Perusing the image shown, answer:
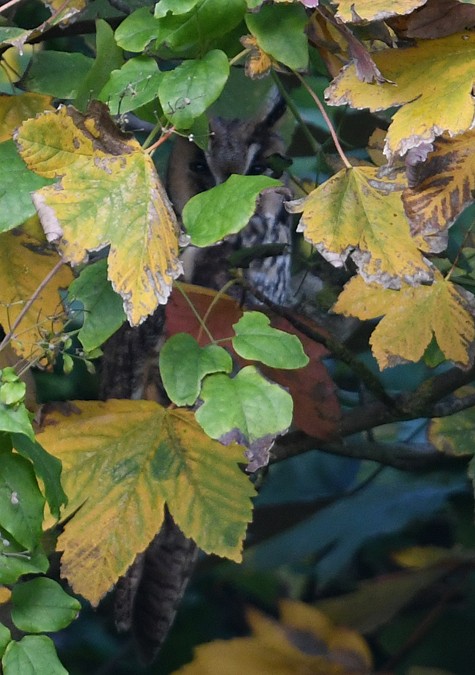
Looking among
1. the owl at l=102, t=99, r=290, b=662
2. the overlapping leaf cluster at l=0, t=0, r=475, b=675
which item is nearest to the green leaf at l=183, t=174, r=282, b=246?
the overlapping leaf cluster at l=0, t=0, r=475, b=675

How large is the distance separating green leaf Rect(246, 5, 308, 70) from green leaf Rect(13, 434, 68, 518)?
0.22m

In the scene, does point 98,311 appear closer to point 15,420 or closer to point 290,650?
point 15,420

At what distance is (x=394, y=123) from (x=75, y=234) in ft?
0.52

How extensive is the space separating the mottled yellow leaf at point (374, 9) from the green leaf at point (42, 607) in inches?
11.9

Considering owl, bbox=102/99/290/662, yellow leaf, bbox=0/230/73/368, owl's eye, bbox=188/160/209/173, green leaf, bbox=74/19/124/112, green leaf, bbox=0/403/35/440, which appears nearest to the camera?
green leaf, bbox=0/403/35/440

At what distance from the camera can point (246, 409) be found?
17.5 inches

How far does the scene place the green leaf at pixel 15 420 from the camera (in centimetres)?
37

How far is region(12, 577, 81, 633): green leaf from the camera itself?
0.43 meters

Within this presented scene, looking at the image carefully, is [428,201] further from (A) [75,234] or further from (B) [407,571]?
(B) [407,571]

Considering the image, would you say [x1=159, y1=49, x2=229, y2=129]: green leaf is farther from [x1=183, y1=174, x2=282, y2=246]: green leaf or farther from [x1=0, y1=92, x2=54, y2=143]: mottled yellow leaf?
[x1=0, y1=92, x2=54, y2=143]: mottled yellow leaf

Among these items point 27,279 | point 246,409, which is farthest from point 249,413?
point 27,279

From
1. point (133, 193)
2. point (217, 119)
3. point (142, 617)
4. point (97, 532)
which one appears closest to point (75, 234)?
point (133, 193)

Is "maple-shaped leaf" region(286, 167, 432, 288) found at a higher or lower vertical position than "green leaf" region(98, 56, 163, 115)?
lower

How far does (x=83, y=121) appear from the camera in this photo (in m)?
0.43
